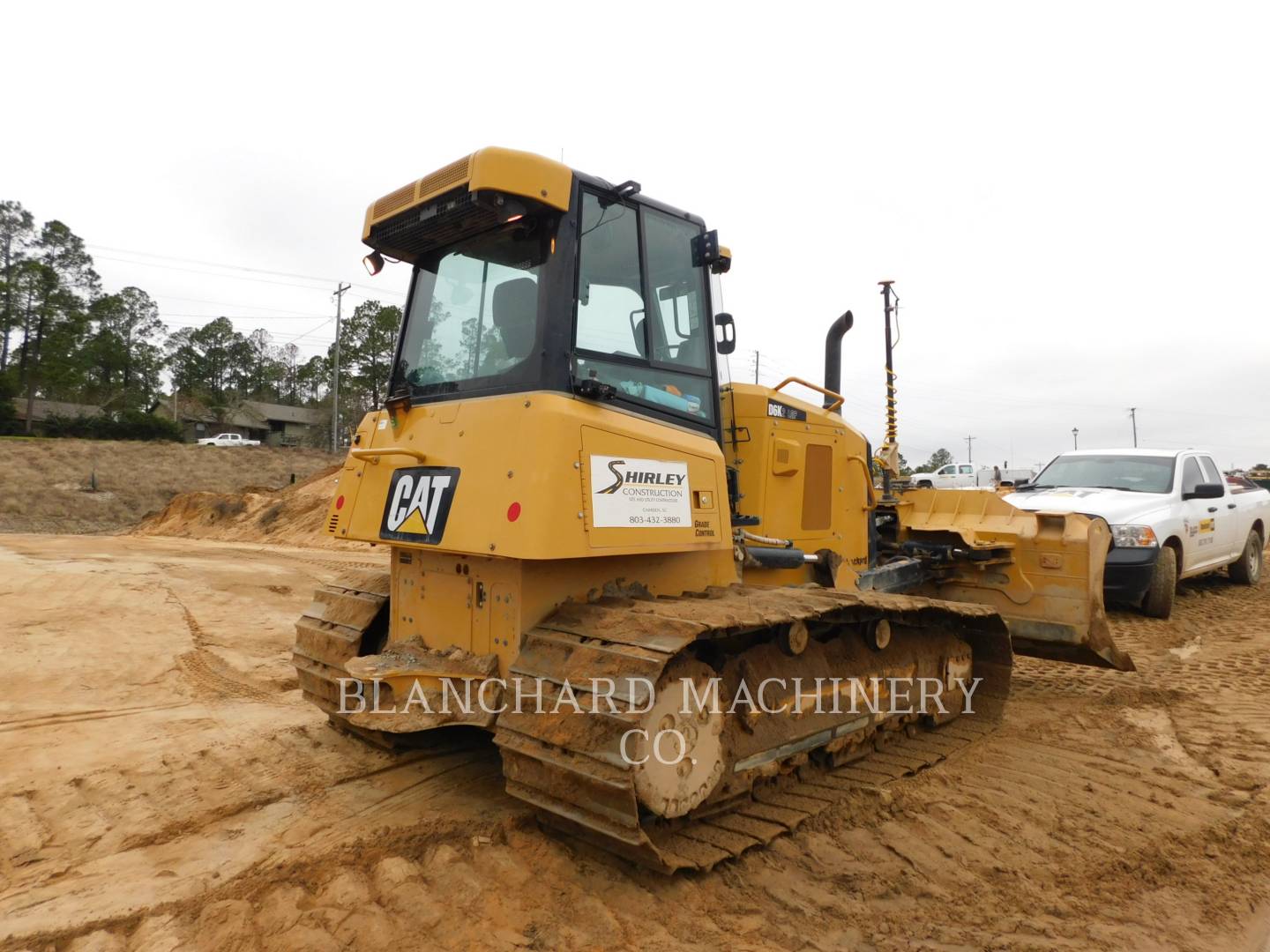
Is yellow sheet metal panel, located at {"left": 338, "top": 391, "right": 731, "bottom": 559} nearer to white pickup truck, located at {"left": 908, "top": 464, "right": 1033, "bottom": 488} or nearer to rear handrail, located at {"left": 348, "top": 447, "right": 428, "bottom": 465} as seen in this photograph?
rear handrail, located at {"left": 348, "top": 447, "right": 428, "bottom": 465}

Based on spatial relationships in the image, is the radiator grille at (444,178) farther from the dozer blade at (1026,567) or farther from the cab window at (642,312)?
the dozer blade at (1026,567)

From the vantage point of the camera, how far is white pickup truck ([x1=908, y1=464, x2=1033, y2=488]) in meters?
10.3

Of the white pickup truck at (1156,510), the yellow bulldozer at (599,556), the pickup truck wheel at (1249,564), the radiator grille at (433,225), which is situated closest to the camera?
the yellow bulldozer at (599,556)

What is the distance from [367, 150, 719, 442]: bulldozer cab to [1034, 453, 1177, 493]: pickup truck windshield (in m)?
7.33

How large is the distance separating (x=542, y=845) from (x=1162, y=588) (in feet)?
25.1

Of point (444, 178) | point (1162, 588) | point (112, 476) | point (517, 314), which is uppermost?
point (112, 476)

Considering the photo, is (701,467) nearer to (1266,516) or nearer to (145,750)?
(145,750)

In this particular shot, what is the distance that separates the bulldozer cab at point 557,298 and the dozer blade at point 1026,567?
9.52 feet

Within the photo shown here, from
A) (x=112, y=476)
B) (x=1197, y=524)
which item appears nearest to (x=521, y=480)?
(x=1197, y=524)

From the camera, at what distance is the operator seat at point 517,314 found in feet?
11.9

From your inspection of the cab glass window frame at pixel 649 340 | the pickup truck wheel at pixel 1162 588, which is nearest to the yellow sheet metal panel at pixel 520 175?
the cab glass window frame at pixel 649 340

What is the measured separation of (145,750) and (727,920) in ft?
11.2

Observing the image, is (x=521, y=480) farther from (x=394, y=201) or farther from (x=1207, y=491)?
(x=1207, y=491)

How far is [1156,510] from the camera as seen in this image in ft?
28.3
